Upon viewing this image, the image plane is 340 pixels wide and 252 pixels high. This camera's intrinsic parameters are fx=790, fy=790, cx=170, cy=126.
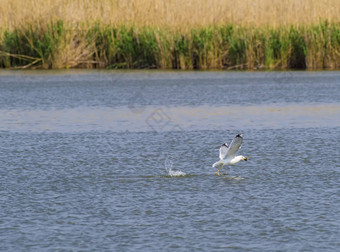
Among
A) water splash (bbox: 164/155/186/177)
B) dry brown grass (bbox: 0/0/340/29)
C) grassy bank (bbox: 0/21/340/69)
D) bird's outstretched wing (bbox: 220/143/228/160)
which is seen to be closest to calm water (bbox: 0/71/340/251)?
water splash (bbox: 164/155/186/177)

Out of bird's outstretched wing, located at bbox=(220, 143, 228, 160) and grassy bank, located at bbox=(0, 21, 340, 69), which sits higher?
grassy bank, located at bbox=(0, 21, 340, 69)

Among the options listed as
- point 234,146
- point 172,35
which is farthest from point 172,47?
point 234,146

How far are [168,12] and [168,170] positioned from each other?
12.5m

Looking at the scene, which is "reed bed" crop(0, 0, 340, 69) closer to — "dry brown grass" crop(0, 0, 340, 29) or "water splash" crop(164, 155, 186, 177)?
"dry brown grass" crop(0, 0, 340, 29)

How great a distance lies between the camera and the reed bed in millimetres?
18984

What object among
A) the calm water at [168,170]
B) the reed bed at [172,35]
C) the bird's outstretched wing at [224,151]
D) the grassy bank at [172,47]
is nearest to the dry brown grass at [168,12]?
the reed bed at [172,35]

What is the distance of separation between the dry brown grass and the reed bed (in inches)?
1.0

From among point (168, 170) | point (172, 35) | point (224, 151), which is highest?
point (172, 35)

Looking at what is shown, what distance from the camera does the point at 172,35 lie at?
19.3 meters

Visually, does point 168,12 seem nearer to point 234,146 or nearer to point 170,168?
point 170,168

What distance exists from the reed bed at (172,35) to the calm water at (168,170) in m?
3.05

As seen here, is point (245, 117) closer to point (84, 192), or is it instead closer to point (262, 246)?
point (84, 192)

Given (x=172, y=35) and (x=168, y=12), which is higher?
(x=168, y=12)

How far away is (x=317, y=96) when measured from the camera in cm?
1458
